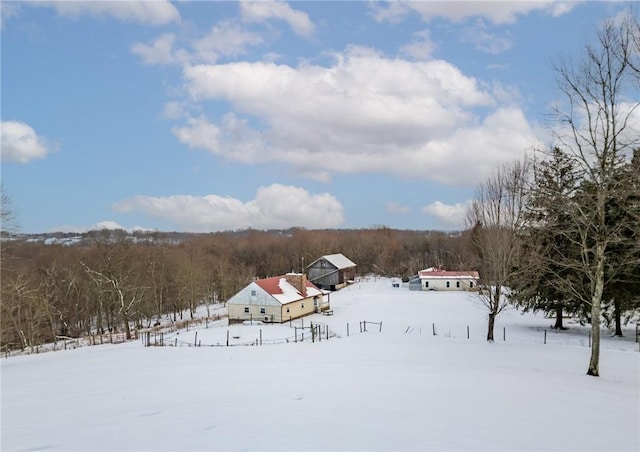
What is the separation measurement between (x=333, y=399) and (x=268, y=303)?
28019mm

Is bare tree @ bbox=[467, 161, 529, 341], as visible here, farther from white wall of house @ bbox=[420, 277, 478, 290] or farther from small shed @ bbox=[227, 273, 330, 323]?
white wall of house @ bbox=[420, 277, 478, 290]

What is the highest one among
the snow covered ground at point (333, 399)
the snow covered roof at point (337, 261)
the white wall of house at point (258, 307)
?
the snow covered roof at point (337, 261)

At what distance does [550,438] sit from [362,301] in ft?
136

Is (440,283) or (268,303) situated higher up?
(268,303)

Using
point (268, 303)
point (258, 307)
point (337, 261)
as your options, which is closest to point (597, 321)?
point (268, 303)

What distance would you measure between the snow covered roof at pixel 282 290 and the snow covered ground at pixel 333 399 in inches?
658

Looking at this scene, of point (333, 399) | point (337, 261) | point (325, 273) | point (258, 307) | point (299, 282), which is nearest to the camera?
point (333, 399)

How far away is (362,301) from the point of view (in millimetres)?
49031

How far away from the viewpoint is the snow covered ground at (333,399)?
7.70m

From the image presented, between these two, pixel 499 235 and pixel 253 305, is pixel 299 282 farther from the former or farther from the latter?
pixel 499 235

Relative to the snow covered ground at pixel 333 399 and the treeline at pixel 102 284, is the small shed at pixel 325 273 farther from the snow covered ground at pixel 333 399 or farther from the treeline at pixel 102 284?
the snow covered ground at pixel 333 399

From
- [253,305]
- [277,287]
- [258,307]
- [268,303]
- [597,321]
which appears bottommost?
[258,307]

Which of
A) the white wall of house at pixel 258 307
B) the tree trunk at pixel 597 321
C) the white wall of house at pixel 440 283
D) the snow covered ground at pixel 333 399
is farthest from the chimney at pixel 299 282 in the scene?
the tree trunk at pixel 597 321

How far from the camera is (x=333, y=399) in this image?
10328 mm
